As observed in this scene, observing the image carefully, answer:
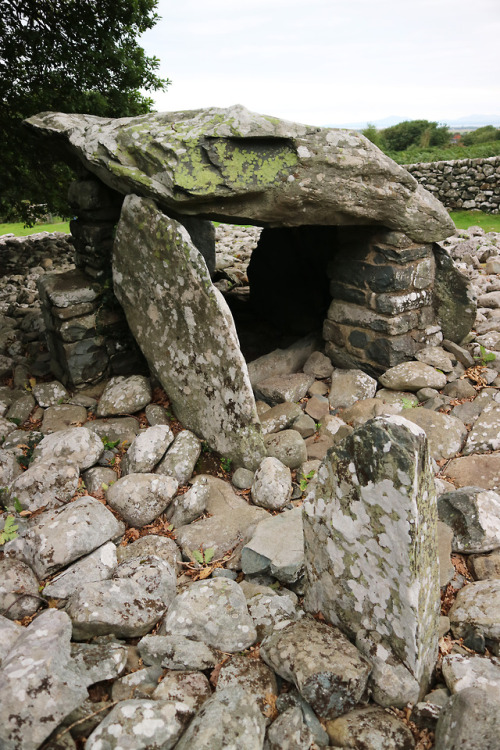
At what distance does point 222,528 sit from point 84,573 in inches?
38.3

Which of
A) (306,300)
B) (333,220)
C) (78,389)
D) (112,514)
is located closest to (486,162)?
(306,300)

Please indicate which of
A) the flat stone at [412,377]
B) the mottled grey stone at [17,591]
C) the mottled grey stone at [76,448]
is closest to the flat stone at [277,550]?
the mottled grey stone at [17,591]

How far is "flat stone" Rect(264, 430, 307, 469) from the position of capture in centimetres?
429

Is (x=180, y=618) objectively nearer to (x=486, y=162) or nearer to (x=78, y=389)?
(x=78, y=389)

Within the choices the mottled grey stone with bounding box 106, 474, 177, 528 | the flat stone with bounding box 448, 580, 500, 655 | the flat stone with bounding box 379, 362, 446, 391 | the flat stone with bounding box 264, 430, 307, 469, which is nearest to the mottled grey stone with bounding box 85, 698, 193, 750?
the flat stone with bounding box 448, 580, 500, 655

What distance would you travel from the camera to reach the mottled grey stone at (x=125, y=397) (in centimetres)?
487

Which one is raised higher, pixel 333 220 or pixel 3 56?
pixel 3 56

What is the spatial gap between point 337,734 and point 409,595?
2.10 ft

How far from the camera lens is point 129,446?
14.7ft

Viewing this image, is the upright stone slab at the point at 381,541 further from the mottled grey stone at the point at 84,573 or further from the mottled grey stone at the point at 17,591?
the mottled grey stone at the point at 17,591

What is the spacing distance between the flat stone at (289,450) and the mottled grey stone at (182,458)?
25.0 inches

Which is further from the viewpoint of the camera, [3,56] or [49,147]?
[3,56]

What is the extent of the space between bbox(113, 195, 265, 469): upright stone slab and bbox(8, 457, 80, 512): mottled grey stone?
1.19 metres

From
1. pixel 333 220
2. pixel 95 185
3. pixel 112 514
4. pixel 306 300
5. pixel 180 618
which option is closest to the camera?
pixel 180 618
